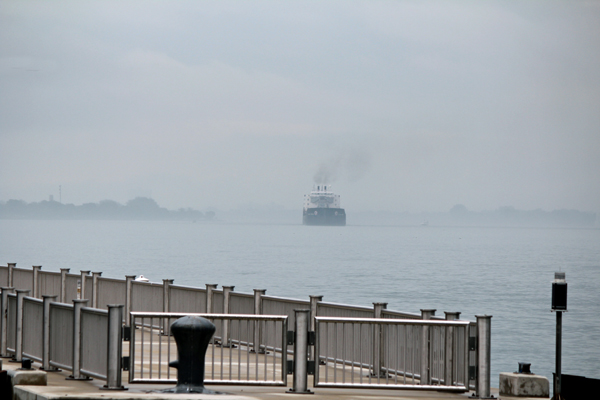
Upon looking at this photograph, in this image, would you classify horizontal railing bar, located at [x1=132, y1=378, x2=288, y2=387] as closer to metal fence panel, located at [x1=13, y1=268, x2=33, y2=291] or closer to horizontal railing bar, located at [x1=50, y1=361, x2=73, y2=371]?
horizontal railing bar, located at [x1=50, y1=361, x2=73, y2=371]

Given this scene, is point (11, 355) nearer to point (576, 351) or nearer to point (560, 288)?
point (560, 288)

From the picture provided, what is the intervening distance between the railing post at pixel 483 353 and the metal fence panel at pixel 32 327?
6683 mm

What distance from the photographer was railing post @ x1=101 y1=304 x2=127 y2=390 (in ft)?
36.7

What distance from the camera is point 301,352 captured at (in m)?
11.6

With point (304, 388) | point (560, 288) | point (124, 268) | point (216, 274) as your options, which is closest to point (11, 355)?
point (304, 388)

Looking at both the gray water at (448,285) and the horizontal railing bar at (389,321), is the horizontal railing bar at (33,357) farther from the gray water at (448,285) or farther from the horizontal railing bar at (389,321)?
the gray water at (448,285)

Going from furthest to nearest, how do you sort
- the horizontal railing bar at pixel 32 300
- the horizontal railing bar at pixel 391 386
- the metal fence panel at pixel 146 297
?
the metal fence panel at pixel 146 297, the horizontal railing bar at pixel 32 300, the horizontal railing bar at pixel 391 386

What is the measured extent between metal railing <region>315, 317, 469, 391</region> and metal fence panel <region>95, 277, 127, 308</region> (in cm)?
779

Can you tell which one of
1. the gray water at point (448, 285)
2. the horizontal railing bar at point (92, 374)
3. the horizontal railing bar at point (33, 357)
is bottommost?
the gray water at point (448, 285)

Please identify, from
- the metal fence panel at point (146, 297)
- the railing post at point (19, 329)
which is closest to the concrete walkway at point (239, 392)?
the railing post at point (19, 329)

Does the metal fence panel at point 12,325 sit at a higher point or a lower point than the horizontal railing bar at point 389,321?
lower

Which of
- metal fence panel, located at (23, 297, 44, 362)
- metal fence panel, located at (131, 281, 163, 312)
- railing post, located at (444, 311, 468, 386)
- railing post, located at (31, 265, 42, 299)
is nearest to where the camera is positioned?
railing post, located at (444, 311, 468, 386)

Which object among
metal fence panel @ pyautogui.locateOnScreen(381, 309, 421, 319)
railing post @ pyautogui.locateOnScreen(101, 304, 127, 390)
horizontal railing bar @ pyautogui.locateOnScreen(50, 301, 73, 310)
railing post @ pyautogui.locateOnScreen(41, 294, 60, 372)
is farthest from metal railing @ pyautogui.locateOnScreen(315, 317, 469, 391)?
railing post @ pyautogui.locateOnScreen(41, 294, 60, 372)

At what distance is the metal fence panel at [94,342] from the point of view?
37.5 feet
